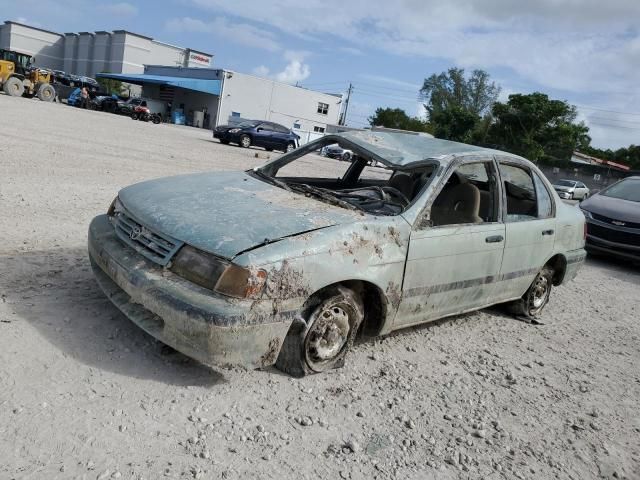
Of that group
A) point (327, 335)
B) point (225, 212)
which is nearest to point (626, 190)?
point (327, 335)

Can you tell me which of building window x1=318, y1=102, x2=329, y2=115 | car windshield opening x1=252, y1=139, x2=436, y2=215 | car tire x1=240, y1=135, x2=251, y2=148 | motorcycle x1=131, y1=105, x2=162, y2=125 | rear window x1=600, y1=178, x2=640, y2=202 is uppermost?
building window x1=318, y1=102, x2=329, y2=115

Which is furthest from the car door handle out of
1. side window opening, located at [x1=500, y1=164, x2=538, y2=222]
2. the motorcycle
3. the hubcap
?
the motorcycle

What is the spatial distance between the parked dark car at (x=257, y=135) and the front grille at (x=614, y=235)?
18791 mm

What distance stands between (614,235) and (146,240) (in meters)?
8.16

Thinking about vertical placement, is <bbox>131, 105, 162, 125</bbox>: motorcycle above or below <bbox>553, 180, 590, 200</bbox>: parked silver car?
below

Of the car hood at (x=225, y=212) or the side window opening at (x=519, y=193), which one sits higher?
the side window opening at (x=519, y=193)

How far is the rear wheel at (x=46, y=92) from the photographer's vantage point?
3353 cm

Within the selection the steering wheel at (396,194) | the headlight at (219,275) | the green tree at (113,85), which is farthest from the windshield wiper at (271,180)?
the green tree at (113,85)

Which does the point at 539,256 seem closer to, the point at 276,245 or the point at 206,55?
the point at 276,245

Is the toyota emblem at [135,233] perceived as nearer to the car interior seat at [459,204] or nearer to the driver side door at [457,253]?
the driver side door at [457,253]

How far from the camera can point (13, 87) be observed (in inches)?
1225

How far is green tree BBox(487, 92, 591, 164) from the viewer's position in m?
43.3

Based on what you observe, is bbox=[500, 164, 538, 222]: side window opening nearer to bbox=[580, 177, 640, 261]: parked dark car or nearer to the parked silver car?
bbox=[580, 177, 640, 261]: parked dark car

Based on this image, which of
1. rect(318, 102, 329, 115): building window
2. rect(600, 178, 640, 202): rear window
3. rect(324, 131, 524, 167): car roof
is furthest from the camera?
rect(318, 102, 329, 115): building window
